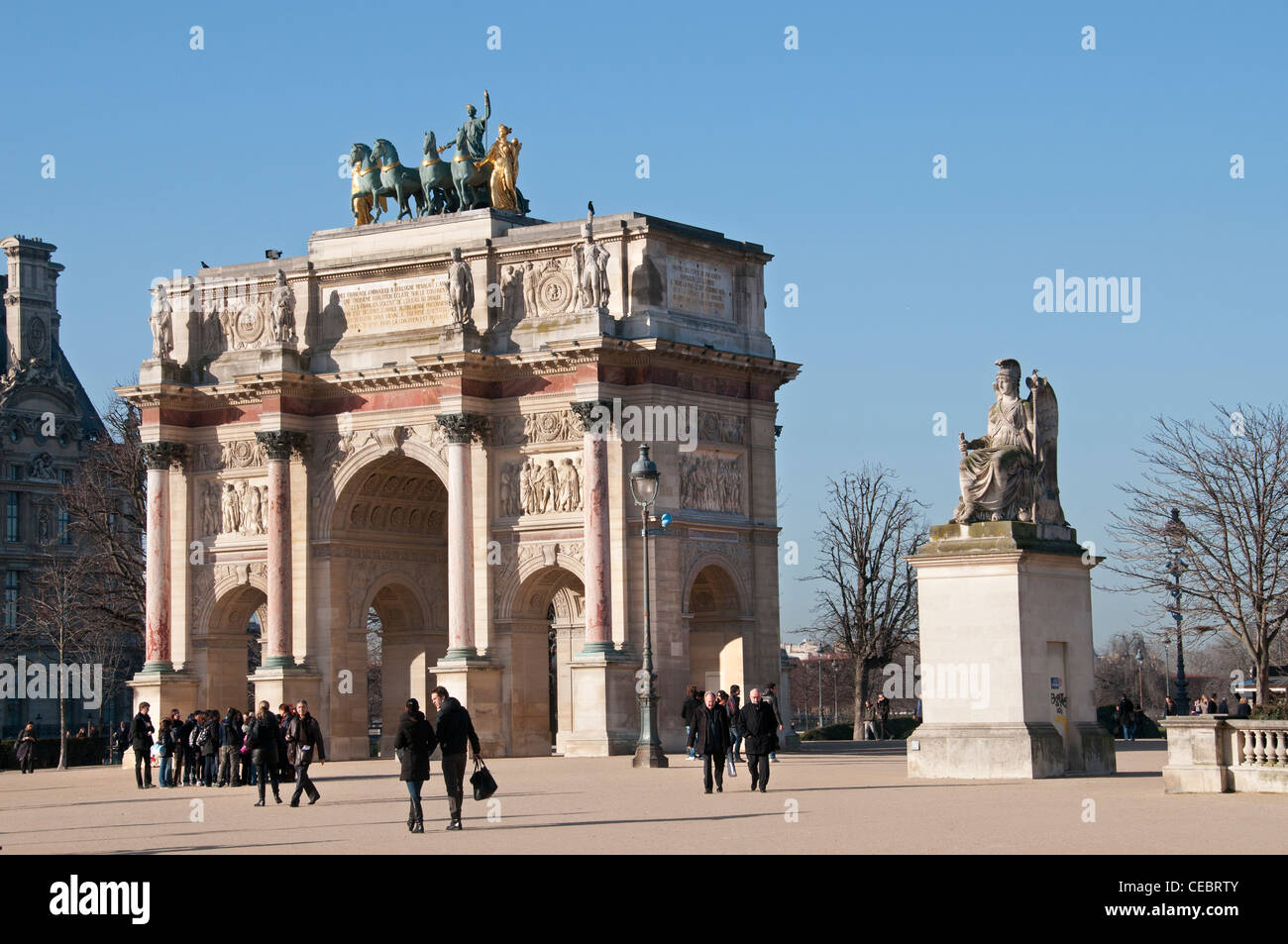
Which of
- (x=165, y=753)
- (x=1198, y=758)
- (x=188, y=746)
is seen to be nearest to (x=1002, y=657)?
(x=1198, y=758)

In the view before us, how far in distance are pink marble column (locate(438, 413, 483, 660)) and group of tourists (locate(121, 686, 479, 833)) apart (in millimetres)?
9291

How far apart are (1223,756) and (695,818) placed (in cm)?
738

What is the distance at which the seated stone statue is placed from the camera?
33.1 m

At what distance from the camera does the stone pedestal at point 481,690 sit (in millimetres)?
55844

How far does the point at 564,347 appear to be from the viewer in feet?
181

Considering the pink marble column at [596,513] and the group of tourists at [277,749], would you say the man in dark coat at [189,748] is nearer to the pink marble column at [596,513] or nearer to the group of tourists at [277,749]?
the group of tourists at [277,749]

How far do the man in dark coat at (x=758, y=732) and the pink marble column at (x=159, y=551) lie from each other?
107 feet

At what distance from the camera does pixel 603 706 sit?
53781mm

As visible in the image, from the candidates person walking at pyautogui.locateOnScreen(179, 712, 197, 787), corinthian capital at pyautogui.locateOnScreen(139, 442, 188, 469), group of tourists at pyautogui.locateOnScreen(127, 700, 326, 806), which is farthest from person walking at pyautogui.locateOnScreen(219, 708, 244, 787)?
corinthian capital at pyautogui.locateOnScreen(139, 442, 188, 469)

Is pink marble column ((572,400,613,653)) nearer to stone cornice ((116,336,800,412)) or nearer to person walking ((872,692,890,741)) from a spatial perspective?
stone cornice ((116,336,800,412))

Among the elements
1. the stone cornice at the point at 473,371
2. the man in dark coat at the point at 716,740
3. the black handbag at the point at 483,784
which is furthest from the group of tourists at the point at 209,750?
the stone cornice at the point at 473,371
